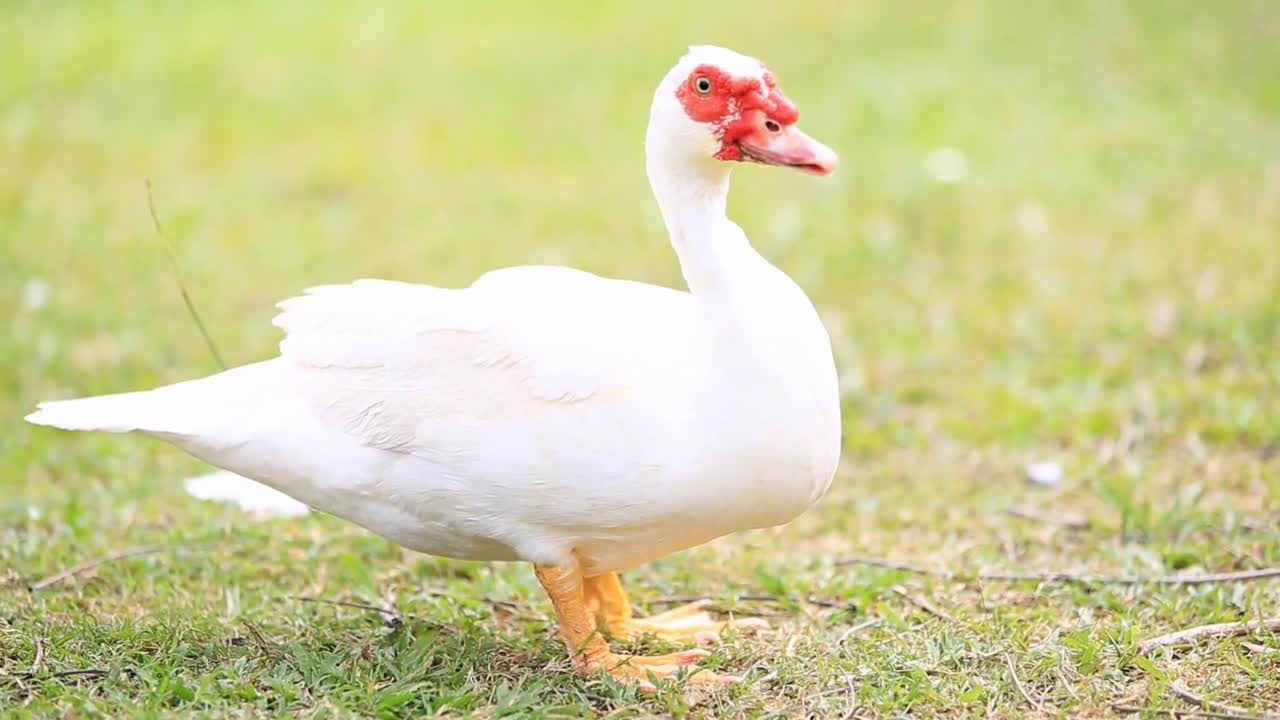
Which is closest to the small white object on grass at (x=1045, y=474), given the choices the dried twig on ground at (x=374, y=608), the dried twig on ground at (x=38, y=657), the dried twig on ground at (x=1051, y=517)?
the dried twig on ground at (x=1051, y=517)

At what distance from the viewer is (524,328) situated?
319 centimetres

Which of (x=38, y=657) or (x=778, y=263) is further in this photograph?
(x=778, y=263)

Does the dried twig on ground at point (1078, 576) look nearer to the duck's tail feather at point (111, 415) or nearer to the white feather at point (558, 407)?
the white feather at point (558, 407)

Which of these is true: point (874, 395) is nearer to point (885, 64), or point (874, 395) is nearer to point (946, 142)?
point (946, 142)

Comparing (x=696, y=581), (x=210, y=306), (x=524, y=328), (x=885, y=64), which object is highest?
(x=885, y=64)

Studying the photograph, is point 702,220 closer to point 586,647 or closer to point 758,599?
point 586,647

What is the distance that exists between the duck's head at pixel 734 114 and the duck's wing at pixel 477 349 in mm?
373

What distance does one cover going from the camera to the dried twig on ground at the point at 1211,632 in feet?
11.0

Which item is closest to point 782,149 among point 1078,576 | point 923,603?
point 923,603

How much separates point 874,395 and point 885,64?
3.97 meters

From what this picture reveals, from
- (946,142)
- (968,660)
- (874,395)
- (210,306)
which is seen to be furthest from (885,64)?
(968,660)

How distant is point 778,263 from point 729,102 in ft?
12.0

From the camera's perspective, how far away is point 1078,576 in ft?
12.7

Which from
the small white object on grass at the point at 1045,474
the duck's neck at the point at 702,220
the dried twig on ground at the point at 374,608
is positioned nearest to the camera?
the duck's neck at the point at 702,220
